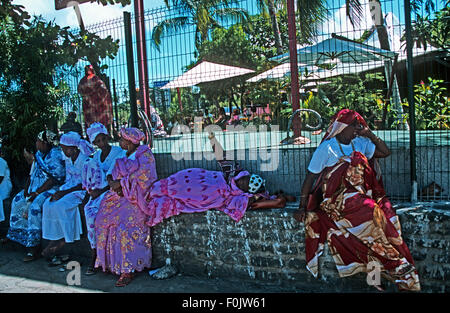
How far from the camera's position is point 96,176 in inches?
192

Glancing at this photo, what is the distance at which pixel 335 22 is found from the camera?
4.21 metres

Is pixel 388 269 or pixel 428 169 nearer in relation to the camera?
pixel 388 269

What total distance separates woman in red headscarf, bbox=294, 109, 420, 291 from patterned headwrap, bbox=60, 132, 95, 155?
9.72ft

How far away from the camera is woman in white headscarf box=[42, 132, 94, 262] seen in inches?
201

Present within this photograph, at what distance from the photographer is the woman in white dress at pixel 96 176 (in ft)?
15.9

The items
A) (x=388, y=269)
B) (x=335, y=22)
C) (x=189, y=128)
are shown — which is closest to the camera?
(x=388, y=269)

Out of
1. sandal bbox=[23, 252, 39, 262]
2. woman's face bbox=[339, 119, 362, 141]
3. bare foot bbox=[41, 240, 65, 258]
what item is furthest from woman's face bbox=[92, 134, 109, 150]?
woman's face bbox=[339, 119, 362, 141]

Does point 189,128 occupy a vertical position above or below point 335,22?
below

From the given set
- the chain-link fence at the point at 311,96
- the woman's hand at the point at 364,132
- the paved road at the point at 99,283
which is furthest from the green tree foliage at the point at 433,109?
the paved road at the point at 99,283

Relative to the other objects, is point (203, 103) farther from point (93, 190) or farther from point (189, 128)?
point (93, 190)

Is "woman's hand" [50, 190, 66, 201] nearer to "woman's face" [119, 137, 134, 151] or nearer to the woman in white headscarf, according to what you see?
the woman in white headscarf

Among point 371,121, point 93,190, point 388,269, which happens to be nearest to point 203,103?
point 93,190

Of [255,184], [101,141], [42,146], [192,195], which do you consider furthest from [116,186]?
[42,146]

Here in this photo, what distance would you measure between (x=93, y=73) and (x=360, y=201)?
175 inches
